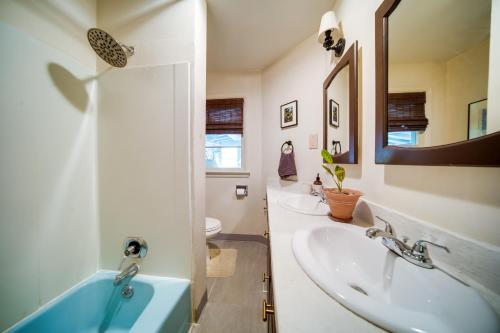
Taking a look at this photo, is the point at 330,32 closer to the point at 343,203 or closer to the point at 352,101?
the point at 352,101

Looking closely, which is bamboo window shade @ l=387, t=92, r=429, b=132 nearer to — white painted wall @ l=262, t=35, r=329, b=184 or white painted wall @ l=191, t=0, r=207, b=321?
white painted wall @ l=262, t=35, r=329, b=184

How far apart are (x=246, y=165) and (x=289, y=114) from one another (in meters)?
0.82

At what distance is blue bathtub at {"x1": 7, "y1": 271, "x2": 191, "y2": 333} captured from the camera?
747mm

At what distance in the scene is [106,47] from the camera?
81 centimetres

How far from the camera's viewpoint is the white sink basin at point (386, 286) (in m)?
0.28

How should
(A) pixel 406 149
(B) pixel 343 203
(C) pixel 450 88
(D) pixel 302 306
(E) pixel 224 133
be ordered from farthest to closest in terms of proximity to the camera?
(E) pixel 224 133 < (B) pixel 343 203 < (A) pixel 406 149 < (C) pixel 450 88 < (D) pixel 302 306

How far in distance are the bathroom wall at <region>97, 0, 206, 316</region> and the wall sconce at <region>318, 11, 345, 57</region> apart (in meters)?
0.84

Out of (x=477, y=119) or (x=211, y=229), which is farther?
(x=211, y=229)

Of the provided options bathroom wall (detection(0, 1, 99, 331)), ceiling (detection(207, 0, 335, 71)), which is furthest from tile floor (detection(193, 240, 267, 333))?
ceiling (detection(207, 0, 335, 71))

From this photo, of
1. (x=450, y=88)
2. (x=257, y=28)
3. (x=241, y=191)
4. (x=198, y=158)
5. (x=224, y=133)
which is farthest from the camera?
(x=224, y=133)

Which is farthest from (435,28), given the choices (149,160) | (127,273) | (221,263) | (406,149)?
(221,263)

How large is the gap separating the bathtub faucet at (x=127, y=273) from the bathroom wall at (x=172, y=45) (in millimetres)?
118

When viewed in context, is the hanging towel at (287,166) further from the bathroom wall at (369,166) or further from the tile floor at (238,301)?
the tile floor at (238,301)

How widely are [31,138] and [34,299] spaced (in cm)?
75
